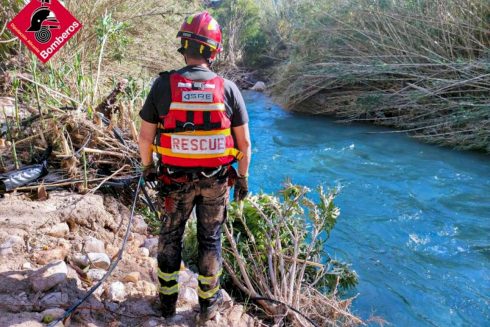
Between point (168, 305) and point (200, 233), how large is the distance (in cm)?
49

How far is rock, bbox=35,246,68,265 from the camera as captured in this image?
2713mm

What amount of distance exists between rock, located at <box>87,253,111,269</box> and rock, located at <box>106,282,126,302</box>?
0.22 m

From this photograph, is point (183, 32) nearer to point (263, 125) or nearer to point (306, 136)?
point (306, 136)

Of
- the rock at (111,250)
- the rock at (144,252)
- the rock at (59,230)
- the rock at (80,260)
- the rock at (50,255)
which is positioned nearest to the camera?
the rock at (50,255)

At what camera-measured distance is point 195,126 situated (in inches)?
91.7

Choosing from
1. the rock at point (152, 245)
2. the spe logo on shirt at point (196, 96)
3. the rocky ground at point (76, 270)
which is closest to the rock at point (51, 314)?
the rocky ground at point (76, 270)

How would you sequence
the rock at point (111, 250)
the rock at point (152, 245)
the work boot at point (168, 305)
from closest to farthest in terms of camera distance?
the work boot at point (168, 305) < the rock at point (111, 250) < the rock at point (152, 245)

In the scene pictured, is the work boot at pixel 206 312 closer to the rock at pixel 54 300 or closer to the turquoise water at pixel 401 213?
the rock at pixel 54 300

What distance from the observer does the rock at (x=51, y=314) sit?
7.43ft

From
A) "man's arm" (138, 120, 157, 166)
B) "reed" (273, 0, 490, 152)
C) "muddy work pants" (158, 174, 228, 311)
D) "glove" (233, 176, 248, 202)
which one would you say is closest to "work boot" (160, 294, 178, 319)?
"muddy work pants" (158, 174, 228, 311)

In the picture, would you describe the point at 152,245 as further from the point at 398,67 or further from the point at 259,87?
the point at 259,87

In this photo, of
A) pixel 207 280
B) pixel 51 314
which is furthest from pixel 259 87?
pixel 51 314

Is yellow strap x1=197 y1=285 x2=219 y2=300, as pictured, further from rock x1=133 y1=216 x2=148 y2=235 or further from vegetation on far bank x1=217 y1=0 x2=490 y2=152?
vegetation on far bank x1=217 y1=0 x2=490 y2=152

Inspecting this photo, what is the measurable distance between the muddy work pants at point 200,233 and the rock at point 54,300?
56cm
